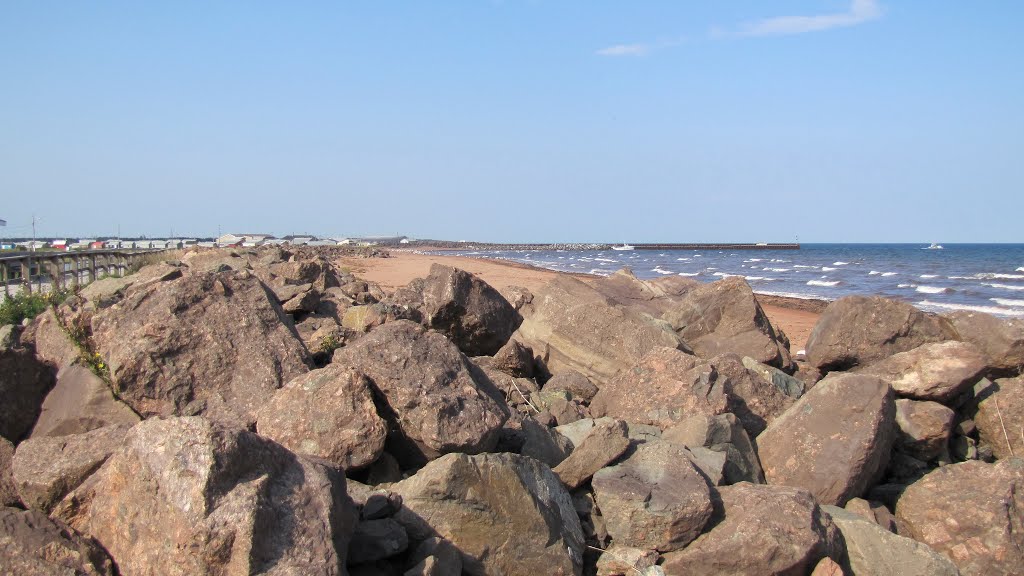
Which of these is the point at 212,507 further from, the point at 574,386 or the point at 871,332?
the point at 871,332

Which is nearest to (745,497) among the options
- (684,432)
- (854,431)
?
(684,432)

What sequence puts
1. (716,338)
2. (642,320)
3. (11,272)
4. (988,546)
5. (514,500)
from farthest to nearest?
1. (11,272)
2. (716,338)
3. (642,320)
4. (988,546)
5. (514,500)

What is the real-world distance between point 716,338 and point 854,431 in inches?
126

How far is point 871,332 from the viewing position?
8.75 meters

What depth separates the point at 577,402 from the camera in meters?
7.63

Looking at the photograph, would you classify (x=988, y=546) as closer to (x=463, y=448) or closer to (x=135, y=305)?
(x=463, y=448)

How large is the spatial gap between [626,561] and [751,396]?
9.52 ft

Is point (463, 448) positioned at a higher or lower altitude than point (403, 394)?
lower

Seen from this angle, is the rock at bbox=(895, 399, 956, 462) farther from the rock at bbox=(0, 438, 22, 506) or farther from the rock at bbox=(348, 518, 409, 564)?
the rock at bbox=(0, 438, 22, 506)

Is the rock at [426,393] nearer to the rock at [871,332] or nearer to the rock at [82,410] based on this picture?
the rock at [82,410]

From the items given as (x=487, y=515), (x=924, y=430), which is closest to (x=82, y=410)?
(x=487, y=515)

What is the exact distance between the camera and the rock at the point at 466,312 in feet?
27.7

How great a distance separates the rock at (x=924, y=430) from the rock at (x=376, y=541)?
5078mm

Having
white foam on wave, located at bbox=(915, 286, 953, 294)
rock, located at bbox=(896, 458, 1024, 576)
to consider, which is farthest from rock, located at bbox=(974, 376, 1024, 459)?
white foam on wave, located at bbox=(915, 286, 953, 294)
